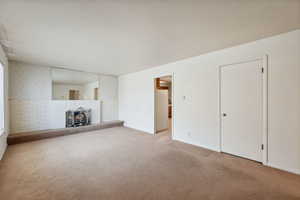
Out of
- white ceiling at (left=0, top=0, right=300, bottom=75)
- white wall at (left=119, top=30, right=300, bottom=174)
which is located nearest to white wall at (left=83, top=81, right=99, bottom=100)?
white wall at (left=119, top=30, right=300, bottom=174)

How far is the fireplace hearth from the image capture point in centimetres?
497

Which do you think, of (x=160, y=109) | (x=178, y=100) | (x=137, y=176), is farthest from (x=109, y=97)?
(x=137, y=176)

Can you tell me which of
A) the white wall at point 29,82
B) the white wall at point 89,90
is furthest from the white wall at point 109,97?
the white wall at point 29,82

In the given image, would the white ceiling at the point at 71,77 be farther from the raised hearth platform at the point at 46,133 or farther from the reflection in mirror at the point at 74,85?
the raised hearth platform at the point at 46,133

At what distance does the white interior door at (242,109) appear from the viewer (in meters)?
2.54

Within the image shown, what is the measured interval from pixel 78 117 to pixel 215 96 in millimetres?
5037

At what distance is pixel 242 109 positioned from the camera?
2.73 m

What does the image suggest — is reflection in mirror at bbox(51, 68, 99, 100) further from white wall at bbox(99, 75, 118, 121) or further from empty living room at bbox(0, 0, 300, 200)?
empty living room at bbox(0, 0, 300, 200)

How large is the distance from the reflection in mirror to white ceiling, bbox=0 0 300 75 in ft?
5.90

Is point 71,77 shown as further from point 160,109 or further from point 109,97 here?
point 160,109

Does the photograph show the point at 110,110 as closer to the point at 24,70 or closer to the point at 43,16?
the point at 24,70

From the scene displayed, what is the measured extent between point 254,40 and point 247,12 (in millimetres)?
1075

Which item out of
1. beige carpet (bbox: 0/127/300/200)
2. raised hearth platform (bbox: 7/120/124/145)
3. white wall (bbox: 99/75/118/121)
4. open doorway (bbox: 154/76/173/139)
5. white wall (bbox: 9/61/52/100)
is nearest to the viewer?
beige carpet (bbox: 0/127/300/200)

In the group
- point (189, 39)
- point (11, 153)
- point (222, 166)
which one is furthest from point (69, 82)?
point (222, 166)
